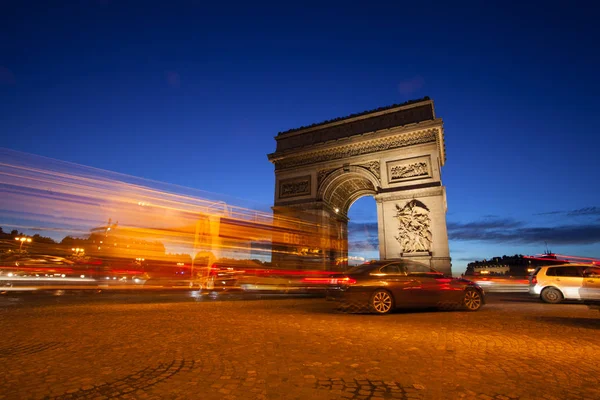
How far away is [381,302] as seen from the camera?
7.29 meters

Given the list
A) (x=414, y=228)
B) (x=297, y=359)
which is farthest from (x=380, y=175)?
(x=297, y=359)

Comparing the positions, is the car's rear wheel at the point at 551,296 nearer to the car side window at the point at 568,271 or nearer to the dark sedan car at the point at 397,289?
the car side window at the point at 568,271

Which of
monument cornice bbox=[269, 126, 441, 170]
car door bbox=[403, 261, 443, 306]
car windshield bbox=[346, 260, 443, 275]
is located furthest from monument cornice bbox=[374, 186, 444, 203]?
car door bbox=[403, 261, 443, 306]

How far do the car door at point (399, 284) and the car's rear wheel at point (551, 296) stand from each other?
20.0 ft

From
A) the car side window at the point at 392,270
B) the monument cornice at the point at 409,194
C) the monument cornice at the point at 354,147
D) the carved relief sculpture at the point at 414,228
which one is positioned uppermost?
the monument cornice at the point at 354,147

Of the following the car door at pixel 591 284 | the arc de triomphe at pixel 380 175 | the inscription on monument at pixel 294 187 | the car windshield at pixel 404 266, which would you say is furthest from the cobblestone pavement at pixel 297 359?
the inscription on monument at pixel 294 187

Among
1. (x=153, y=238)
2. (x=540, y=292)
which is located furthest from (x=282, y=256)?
(x=540, y=292)

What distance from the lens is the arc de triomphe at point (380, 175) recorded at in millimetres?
20031

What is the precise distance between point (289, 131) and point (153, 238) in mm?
14893

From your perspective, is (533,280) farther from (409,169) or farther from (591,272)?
(409,169)

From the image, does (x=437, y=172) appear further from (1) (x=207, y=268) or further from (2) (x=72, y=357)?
(2) (x=72, y=357)

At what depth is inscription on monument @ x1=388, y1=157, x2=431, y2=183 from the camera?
20.8 metres

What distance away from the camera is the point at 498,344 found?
13.4 ft

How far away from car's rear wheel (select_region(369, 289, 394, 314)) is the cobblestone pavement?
1387mm
